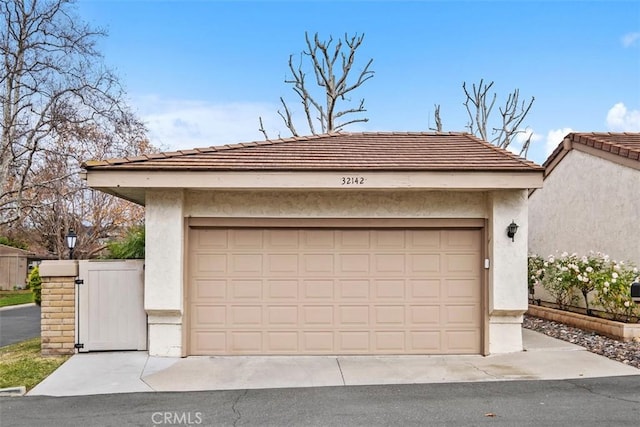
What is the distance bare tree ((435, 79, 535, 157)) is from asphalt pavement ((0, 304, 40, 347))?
27.8 metres

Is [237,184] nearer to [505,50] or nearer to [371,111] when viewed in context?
[505,50]

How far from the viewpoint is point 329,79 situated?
3375 centimetres

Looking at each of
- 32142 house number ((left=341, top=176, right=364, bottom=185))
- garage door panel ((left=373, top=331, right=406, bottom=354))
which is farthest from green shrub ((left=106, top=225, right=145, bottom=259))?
garage door panel ((left=373, top=331, right=406, bottom=354))

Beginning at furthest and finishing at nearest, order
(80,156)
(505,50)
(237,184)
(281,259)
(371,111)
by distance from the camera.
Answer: (371,111) → (505,50) → (80,156) → (281,259) → (237,184)

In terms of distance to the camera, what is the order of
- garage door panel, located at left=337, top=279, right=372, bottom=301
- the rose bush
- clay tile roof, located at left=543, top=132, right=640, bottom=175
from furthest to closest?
clay tile roof, located at left=543, top=132, right=640, bottom=175 → the rose bush → garage door panel, located at left=337, top=279, right=372, bottom=301

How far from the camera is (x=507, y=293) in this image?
370 inches

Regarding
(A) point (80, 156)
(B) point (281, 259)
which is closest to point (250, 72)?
(A) point (80, 156)

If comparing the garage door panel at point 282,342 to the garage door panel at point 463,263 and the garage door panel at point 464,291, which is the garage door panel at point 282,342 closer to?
the garage door panel at point 464,291

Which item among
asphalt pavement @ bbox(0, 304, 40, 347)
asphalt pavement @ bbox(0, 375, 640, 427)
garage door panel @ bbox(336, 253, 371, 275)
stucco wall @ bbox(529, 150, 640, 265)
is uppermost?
stucco wall @ bbox(529, 150, 640, 265)

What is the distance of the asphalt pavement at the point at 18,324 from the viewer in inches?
540

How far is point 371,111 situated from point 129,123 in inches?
619

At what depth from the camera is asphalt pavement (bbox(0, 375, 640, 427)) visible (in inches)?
241

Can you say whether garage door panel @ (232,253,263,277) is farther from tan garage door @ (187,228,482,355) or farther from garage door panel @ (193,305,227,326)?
garage door panel @ (193,305,227,326)

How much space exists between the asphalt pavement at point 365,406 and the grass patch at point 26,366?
0.80m
